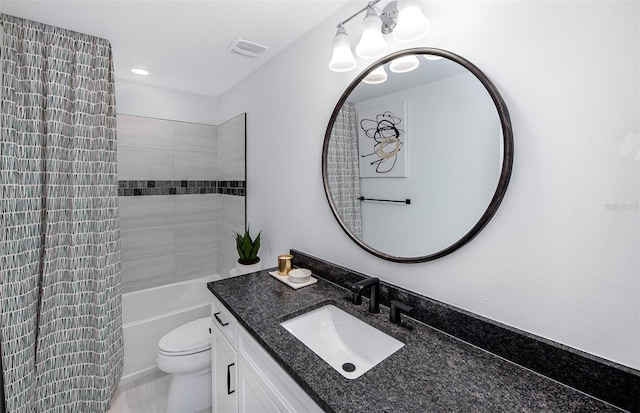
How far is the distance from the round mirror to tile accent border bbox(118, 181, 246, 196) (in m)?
1.37

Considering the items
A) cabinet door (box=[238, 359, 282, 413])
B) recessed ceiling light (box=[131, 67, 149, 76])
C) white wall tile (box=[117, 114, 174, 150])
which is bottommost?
cabinet door (box=[238, 359, 282, 413])

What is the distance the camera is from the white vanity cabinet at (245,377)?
3.04ft

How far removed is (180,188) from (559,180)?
2894 millimetres

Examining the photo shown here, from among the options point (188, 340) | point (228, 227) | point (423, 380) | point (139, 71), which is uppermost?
point (139, 71)

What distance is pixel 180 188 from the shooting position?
2.83m

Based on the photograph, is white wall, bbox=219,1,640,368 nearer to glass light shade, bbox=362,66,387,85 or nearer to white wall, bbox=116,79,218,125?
glass light shade, bbox=362,66,387,85

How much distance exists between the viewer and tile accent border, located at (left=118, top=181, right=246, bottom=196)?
2.56 m

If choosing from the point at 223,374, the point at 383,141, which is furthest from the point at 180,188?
the point at 383,141

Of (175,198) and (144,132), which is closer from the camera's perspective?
(144,132)

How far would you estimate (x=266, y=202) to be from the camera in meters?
2.17

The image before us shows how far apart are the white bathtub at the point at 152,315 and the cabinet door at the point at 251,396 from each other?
1.38 meters

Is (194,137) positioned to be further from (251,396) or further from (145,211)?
(251,396)

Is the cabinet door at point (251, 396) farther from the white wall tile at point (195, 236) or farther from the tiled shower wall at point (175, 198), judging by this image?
the white wall tile at point (195, 236)

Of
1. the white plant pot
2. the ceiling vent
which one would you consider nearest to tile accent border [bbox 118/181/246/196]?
the white plant pot
